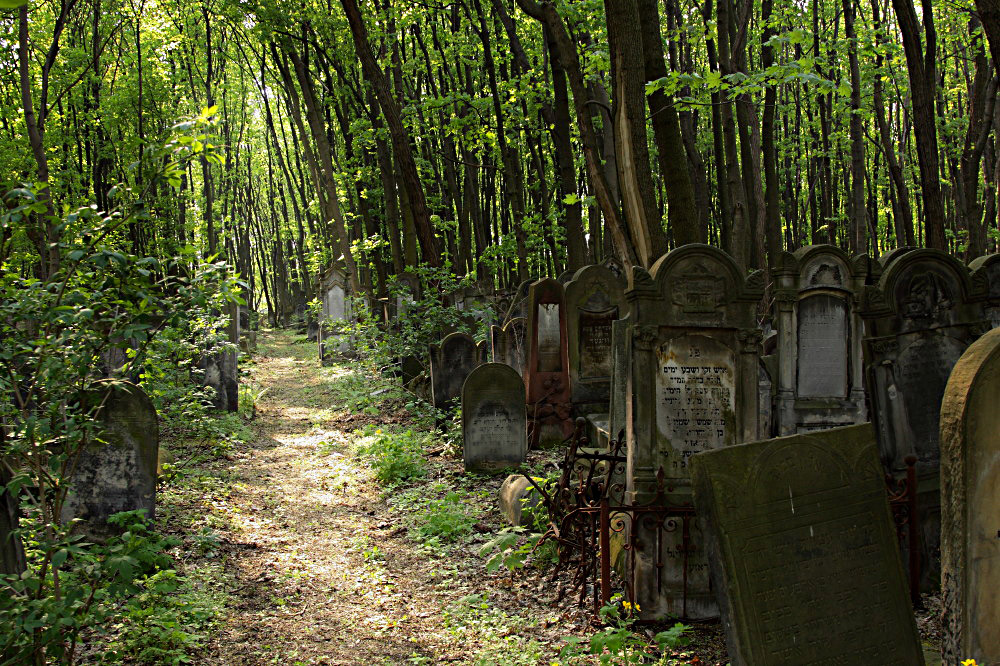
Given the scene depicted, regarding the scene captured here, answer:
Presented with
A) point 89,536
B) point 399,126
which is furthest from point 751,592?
point 399,126

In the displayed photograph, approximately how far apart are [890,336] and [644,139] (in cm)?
279

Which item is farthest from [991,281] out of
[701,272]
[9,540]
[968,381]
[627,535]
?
[9,540]

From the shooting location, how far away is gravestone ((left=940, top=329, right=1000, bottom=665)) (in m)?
3.28

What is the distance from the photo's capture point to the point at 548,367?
9.98 meters

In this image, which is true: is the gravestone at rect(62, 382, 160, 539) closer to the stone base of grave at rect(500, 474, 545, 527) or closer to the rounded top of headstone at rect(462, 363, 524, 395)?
the stone base of grave at rect(500, 474, 545, 527)

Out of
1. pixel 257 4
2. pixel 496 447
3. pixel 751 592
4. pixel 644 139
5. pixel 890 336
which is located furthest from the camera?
pixel 257 4

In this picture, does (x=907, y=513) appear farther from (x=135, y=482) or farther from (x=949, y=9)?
(x=949, y=9)

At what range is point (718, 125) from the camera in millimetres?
15273

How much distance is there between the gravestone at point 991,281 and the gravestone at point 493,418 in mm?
4622

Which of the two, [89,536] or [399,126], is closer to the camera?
[89,536]

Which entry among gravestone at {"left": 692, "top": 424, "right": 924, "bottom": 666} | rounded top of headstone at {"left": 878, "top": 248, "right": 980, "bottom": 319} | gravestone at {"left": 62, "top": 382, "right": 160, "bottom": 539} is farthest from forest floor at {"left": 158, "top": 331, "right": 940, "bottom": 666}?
rounded top of headstone at {"left": 878, "top": 248, "right": 980, "bottom": 319}

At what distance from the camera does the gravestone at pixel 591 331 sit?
32.6ft

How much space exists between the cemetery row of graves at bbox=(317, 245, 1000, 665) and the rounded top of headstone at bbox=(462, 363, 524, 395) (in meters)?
0.03

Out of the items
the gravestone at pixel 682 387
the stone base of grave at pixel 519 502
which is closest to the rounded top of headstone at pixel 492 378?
the stone base of grave at pixel 519 502
